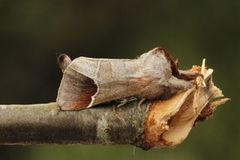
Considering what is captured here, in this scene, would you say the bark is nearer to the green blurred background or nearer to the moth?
the moth

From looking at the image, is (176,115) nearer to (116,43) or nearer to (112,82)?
(112,82)

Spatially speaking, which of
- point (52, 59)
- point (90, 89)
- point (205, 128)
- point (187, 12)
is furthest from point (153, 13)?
point (90, 89)

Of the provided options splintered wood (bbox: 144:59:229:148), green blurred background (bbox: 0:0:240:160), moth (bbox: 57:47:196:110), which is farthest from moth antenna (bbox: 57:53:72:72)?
green blurred background (bbox: 0:0:240:160)

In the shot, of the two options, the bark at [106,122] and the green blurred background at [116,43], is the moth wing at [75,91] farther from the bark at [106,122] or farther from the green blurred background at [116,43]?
the green blurred background at [116,43]

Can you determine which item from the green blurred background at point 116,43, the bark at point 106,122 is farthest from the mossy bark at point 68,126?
the green blurred background at point 116,43

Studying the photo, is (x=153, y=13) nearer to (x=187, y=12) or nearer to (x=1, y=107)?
(x=187, y=12)

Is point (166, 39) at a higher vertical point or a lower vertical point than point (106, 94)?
higher
